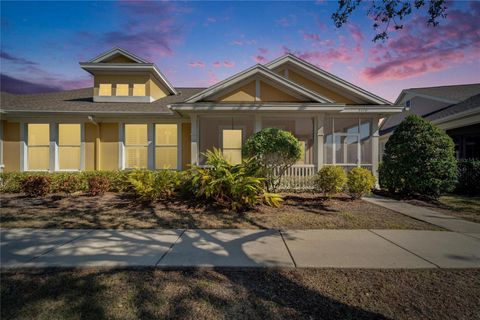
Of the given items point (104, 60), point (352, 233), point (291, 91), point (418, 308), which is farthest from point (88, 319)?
point (104, 60)

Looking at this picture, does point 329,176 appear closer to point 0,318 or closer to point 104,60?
point 0,318

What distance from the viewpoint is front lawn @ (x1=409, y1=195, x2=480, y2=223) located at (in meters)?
6.47

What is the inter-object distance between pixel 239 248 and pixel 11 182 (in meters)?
10.9

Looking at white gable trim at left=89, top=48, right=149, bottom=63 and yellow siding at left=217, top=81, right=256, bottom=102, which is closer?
yellow siding at left=217, top=81, right=256, bottom=102

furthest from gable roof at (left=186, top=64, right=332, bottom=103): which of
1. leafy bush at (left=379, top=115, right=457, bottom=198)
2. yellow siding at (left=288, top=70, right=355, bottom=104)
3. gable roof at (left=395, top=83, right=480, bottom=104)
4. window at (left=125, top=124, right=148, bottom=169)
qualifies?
gable roof at (left=395, top=83, right=480, bottom=104)

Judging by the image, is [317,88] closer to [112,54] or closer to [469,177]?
[469,177]

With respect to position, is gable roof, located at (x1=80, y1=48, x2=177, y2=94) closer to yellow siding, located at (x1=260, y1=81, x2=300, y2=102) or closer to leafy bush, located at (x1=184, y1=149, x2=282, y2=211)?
yellow siding, located at (x1=260, y1=81, x2=300, y2=102)

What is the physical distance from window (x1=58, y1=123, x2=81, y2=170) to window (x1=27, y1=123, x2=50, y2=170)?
61cm

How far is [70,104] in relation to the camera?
11367 mm

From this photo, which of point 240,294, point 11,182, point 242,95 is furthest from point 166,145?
point 240,294

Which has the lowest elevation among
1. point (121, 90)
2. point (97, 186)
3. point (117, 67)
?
point (97, 186)

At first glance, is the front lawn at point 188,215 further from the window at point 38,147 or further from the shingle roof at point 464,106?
the shingle roof at point 464,106

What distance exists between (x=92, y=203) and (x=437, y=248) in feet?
29.4

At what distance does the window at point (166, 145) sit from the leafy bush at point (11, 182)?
5.29m
